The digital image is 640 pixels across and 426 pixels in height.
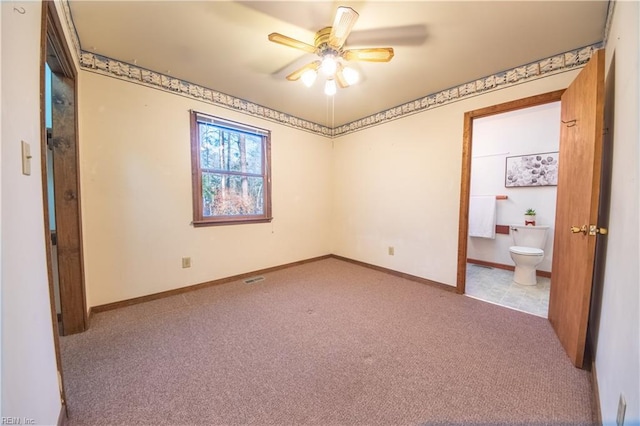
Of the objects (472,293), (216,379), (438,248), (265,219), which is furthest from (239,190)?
(472,293)

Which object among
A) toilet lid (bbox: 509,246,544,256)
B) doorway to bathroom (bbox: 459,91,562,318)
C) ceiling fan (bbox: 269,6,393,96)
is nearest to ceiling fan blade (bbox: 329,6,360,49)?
ceiling fan (bbox: 269,6,393,96)

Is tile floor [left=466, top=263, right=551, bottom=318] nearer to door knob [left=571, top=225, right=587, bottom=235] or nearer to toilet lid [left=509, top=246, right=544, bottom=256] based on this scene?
toilet lid [left=509, top=246, right=544, bottom=256]

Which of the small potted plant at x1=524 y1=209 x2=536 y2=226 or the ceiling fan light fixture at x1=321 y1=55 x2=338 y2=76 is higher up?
the ceiling fan light fixture at x1=321 y1=55 x2=338 y2=76

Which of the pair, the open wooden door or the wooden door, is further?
the wooden door

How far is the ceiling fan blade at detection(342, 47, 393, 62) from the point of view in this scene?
170 centimetres

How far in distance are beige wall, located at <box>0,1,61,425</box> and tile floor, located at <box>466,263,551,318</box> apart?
3302mm

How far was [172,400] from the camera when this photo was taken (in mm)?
1240

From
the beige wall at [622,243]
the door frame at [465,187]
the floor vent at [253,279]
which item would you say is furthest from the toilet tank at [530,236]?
the floor vent at [253,279]

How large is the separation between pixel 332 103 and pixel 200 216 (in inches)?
87.8

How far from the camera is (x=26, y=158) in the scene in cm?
88

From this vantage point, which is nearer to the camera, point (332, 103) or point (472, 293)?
point (472, 293)

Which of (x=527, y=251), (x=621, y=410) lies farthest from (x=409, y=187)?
(x=621, y=410)

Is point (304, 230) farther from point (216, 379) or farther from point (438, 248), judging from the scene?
point (216, 379)

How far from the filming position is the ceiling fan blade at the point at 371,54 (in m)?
1.70
